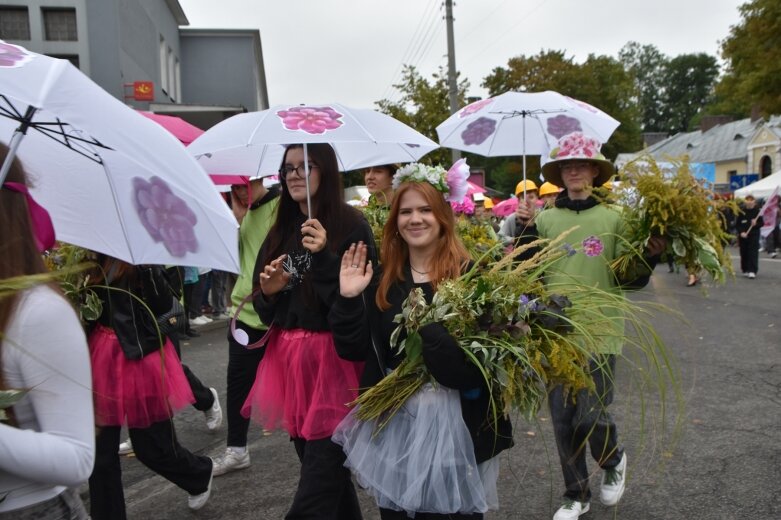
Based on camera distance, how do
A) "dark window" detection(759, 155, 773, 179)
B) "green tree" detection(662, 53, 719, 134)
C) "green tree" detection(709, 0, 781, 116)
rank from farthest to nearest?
1. "green tree" detection(662, 53, 719, 134)
2. "dark window" detection(759, 155, 773, 179)
3. "green tree" detection(709, 0, 781, 116)

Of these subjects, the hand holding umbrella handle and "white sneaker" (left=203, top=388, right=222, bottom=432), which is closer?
the hand holding umbrella handle

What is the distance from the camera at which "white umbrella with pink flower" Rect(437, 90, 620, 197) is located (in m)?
5.26

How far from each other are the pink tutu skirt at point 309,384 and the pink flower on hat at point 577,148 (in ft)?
5.82

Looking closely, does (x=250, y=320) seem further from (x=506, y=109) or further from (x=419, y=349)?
(x=506, y=109)

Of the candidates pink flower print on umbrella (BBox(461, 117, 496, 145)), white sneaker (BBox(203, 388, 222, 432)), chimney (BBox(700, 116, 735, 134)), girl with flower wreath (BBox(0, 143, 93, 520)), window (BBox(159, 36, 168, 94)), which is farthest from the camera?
chimney (BBox(700, 116, 735, 134))

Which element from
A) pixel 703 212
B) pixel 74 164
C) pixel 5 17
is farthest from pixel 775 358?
pixel 5 17

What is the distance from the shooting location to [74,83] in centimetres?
172

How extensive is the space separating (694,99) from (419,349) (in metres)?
112

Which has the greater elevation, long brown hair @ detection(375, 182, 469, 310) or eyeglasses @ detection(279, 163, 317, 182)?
eyeglasses @ detection(279, 163, 317, 182)

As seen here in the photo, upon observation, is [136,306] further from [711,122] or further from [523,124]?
[711,122]

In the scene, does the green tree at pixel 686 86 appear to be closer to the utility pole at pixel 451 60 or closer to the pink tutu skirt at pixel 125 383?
the utility pole at pixel 451 60

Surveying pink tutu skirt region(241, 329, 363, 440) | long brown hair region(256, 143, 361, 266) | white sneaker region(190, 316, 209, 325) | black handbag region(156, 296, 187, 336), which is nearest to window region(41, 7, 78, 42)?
white sneaker region(190, 316, 209, 325)

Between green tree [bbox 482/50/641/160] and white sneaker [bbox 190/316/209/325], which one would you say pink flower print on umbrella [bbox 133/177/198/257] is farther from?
green tree [bbox 482/50/641/160]

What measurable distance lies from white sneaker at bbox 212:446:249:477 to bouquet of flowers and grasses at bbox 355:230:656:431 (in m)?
2.44
